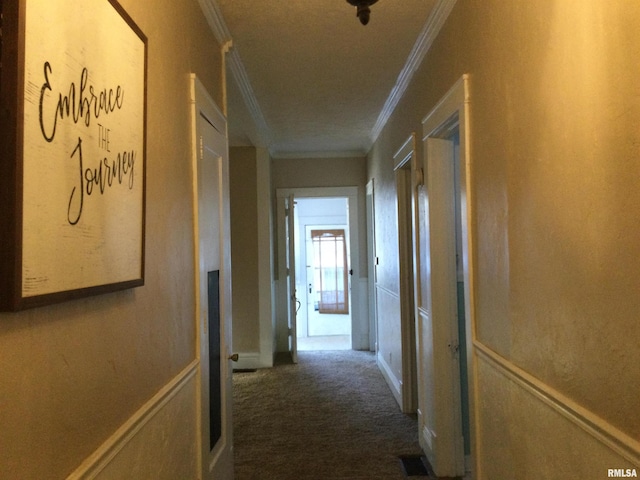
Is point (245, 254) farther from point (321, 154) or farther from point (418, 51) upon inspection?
point (418, 51)

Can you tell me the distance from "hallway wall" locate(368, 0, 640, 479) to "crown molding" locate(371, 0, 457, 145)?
0.25 m

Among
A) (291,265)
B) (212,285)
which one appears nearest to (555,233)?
(212,285)

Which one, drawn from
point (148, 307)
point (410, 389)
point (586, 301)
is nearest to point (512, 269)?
point (586, 301)

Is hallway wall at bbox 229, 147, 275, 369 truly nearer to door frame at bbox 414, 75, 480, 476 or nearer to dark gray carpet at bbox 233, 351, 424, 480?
dark gray carpet at bbox 233, 351, 424, 480

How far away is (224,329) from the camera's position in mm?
2326

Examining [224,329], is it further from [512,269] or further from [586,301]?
[586,301]

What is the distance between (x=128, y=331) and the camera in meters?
1.19

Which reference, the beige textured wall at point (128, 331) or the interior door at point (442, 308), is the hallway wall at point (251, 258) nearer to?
the interior door at point (442, 308)

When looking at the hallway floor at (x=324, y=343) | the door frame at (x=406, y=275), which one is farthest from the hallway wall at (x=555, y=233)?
the hallway floor at (x=324, y=343)

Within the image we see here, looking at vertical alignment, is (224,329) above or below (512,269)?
below

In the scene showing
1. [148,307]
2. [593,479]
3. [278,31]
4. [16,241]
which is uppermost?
[278,31]

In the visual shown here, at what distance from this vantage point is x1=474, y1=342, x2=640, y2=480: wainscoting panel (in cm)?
103

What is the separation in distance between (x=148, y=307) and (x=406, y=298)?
250 cm

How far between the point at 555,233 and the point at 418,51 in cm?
182
